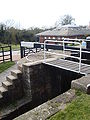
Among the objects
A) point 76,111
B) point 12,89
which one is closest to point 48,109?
point 76,111

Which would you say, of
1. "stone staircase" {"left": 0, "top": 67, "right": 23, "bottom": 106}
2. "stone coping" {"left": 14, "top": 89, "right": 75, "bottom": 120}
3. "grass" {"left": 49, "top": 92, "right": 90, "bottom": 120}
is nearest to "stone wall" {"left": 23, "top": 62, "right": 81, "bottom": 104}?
"stone staircase" {"left": 0, "top": 67, "right": 23, "bottom": 106}

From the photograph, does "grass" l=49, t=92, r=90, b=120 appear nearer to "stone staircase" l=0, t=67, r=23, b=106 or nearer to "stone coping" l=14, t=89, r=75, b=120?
"stone coping" l=14, t=89, r=75, b=120

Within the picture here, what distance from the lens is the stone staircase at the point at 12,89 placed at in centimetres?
641

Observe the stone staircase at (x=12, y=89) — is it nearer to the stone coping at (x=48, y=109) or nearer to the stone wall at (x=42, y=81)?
the stone wall at (x=42, y=81)

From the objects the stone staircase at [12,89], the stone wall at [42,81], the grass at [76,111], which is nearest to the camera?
the grass at [76,111]

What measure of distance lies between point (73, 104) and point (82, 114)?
1.19 ft

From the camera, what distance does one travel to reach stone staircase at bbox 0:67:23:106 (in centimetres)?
641

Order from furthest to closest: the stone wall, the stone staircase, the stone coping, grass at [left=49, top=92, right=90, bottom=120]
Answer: the stone wall → the stone staircase → the stone coping → grass at [left=49, top=92, right=90, bottom=120]

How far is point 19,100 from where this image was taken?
6719 millimetres

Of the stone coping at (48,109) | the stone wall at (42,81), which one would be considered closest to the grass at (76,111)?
the stone coping at (48,109)

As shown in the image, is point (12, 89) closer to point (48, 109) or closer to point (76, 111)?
point (48, 109)

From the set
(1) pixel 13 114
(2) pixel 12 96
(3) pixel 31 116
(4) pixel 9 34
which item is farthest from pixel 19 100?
(4) pixel 9 34

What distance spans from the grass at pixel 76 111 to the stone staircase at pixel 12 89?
321 centimetres

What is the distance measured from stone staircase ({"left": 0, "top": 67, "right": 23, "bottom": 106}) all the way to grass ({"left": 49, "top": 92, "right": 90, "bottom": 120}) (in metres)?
3.21
